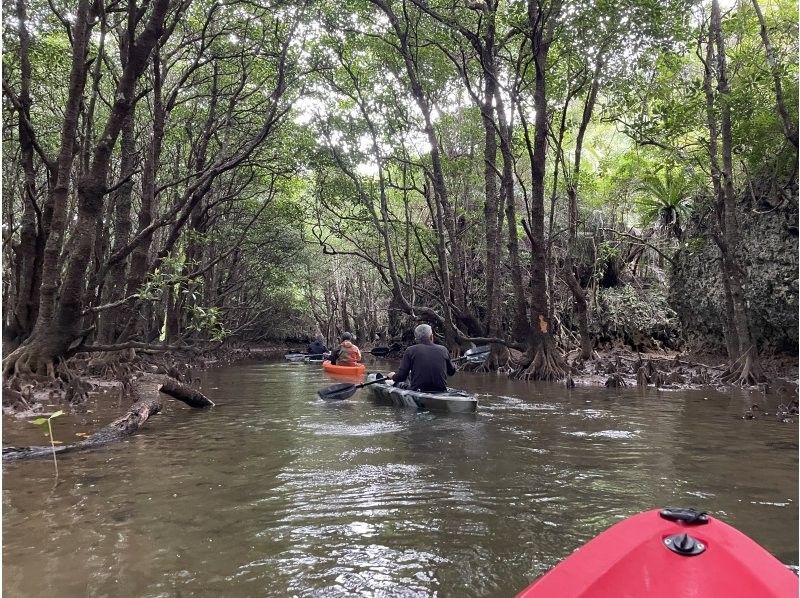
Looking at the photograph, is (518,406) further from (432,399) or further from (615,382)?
(615,382)

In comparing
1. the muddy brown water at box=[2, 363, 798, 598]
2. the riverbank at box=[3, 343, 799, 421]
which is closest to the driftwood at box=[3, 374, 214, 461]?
the muddy brown water at box=[2, 363, 798, 598]

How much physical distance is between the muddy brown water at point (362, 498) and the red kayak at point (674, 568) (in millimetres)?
752

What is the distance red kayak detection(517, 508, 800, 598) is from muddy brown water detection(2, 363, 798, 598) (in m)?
0.75

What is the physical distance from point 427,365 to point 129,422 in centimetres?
409

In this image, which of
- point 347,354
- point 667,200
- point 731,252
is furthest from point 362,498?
point 667,200

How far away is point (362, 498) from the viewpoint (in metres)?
4.04

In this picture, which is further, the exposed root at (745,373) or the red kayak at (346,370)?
the red kayak at (346,370)

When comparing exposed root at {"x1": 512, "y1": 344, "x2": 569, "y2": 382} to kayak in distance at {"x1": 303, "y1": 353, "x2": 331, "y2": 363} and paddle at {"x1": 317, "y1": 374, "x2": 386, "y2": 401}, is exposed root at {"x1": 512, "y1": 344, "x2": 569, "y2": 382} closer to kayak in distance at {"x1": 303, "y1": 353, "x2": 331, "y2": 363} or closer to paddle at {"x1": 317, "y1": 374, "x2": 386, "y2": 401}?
paddle at {"x1": 317, "y1": 374, "x2": 386, "y2": 401}

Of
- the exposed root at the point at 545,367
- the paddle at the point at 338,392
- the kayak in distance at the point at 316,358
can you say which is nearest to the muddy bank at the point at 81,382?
the paddle at the point at 338,392

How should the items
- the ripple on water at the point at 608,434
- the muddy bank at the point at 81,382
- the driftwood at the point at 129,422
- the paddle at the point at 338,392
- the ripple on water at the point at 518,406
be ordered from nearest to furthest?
1. the driftwood at the point at 129,422
2. the ripple on water at the point at 608,434
3. the muddy bank at the point at 81,382
4. the ripple on water at the point at 518,406
5. the paddle at the point at 338,392

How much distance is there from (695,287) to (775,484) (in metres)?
12.9

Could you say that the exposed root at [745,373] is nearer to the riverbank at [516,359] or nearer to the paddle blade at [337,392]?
the riverbank at [516,359]

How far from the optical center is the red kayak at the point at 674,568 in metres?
1.90

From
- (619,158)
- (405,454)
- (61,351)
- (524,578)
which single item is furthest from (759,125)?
(61,351)
